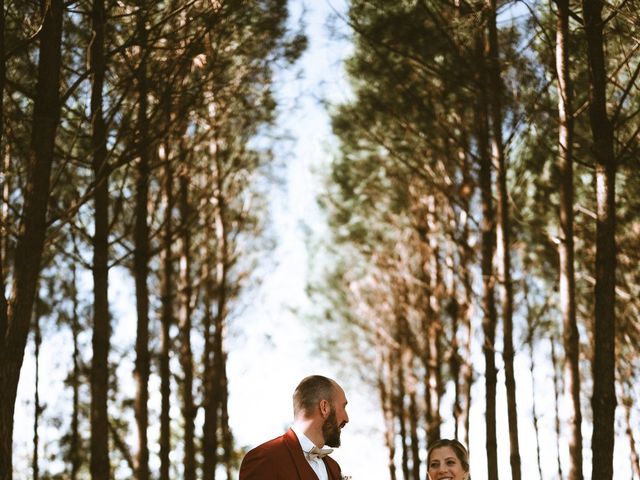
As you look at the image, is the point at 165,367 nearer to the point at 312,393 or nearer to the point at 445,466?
the point at 445,466

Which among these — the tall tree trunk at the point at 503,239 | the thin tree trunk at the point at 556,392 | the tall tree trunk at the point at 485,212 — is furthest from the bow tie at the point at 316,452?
the thin tree trunk at the point at 556,392

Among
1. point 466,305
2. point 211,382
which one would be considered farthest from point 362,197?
point 211,382

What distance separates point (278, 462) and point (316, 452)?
0.62 feet

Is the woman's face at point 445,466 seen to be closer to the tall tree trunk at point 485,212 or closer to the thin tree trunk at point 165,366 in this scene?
the tall tree trunk at point 485,212

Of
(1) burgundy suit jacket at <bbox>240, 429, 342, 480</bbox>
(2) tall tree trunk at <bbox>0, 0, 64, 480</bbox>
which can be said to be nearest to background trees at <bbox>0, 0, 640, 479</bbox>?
(2) tall tree trunk at <bbox>0, 0, 64, 480</bbox>

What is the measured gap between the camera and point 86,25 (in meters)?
8.75

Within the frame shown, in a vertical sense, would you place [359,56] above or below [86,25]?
above

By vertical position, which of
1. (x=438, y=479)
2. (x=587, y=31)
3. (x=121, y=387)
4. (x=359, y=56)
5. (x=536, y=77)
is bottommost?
(x=438, y=479)

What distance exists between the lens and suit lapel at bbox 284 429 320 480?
387 cm

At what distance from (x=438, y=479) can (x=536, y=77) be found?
607 centimetres

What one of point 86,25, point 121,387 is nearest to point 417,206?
point 86,25

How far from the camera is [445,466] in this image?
5047 mm

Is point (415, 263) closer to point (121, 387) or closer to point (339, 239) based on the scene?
point (339, 239)

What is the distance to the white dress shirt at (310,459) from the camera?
3.92 meters
